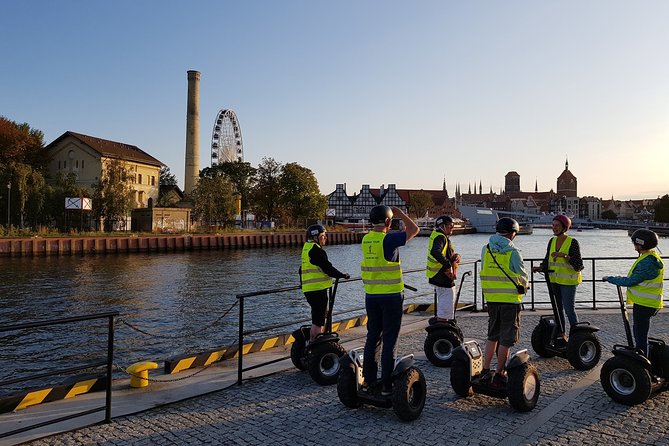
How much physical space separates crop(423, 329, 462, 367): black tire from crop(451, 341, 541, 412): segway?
1393mm

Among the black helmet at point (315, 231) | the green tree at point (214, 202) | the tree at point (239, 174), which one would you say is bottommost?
the black helmet at point (315, 231)

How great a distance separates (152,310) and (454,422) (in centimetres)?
1680

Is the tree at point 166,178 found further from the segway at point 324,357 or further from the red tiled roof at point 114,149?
the segway at point 324,357

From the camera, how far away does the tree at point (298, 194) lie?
90562 mm

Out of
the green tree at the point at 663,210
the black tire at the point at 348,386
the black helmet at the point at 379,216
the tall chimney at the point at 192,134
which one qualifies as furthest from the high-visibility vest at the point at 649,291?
the green tree at the point at 663,210

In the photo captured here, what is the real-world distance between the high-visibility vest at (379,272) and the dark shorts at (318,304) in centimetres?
176

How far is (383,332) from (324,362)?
5.33 ft

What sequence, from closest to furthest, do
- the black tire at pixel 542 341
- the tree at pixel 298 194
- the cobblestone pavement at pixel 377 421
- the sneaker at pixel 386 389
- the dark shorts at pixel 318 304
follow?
the cobblestone pavement at pixel 377 421
the sneaker at pixel 386 389
the dark shorts at pixel 318 304
the black tire at pixel 542 341
the tree at pixel 298 194

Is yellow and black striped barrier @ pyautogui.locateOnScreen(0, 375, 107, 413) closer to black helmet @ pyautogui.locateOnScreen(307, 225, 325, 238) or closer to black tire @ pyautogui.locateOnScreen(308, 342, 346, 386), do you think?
black tire @ pyautogui.locateOnScreen(308, 342, 346, 386)

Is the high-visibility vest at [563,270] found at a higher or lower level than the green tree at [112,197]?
lower

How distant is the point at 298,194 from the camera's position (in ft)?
297

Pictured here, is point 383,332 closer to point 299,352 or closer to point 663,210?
point 299,352

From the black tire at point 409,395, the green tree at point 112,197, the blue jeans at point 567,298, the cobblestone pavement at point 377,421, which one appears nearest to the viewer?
the cobblestone pavement at point 377,421

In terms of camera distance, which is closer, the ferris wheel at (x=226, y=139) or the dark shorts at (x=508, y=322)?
the dark shorts at (x=508, y=322)
